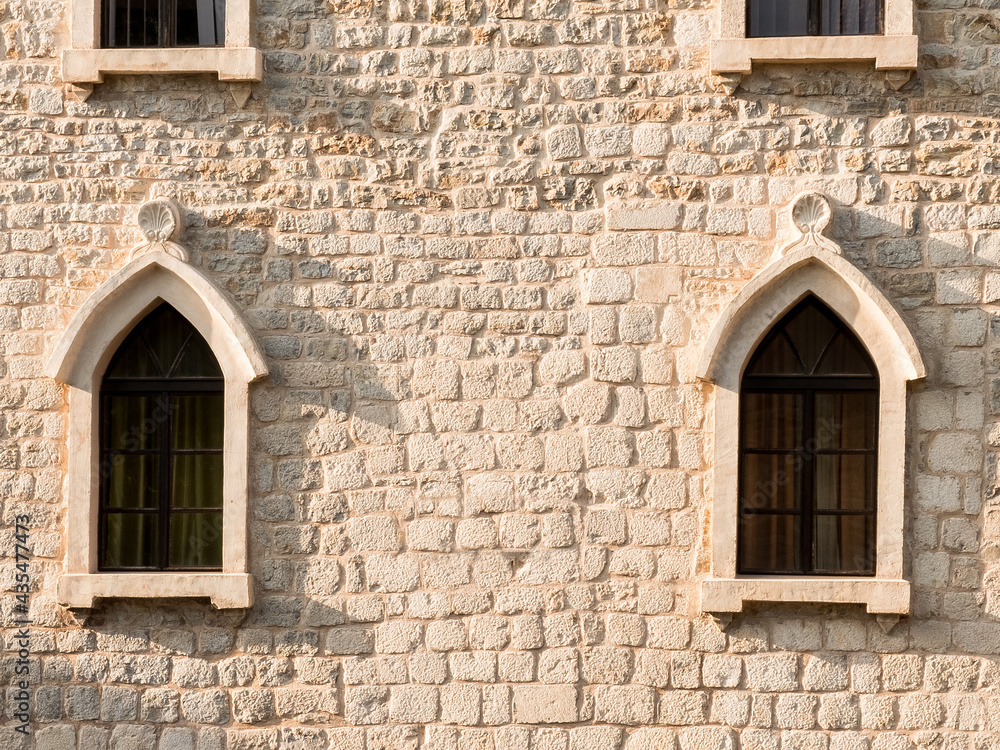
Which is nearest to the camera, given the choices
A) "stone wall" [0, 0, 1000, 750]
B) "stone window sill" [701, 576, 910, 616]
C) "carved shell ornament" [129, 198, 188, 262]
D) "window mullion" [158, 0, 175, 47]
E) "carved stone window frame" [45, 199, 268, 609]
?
"stone window sill" [701, 576, 910, 616]

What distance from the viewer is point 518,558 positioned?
21.3 feet

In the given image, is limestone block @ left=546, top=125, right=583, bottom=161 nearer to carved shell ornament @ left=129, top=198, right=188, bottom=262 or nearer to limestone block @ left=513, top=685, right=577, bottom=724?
carved shell ornament @ left=129, top=198, right=188, bottom=262

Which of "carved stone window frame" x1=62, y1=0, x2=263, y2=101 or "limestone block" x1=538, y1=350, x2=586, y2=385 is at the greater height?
"carved stone window frame" x1=62, y1=0, x2=263, y2=101

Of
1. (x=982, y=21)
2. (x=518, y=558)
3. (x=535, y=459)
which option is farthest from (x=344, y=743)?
(x=982, y=21)

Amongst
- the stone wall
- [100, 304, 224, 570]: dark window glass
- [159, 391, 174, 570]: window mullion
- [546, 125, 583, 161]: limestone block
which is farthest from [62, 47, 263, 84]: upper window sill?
[159, 391, 174, 570]: window mullion

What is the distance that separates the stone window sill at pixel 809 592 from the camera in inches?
244

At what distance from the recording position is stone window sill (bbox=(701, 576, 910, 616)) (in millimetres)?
6203

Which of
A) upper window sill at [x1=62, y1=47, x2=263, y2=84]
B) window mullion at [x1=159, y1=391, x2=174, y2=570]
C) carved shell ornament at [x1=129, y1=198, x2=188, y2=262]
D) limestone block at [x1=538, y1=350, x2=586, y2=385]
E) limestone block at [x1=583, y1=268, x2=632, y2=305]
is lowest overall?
window mullion at [x1=159, y1=391, x2=174, y2=570]

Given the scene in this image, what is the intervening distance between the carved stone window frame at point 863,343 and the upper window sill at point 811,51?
2.75ft

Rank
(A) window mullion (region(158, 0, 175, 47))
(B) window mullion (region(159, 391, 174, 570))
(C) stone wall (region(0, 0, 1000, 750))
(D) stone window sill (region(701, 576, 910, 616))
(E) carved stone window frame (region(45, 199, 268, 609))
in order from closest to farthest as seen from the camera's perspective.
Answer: (D) stone window sill (region(701, 576, 910, 616)), (C) stone wall (region(0, 0, 1000, 750)), (E) carved stone window frame (region(45, 199, 268, 609)), (B) window mullion (region(159, 391, 174, 570)), (A) window mullion (region(158, 0, 175, 47))

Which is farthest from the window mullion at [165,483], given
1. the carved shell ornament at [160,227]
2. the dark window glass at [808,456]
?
the dark window glass at [808,456]

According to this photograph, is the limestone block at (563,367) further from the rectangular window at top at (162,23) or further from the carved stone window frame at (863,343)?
the rectangular window at top at (162,23)

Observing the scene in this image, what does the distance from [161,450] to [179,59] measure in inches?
94.6

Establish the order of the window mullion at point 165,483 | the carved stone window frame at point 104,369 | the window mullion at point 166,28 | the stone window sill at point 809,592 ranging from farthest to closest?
1. the window mullion at point 166,28
2. the window mullion at point 165,483
3. the carved stone window frame at point 104,369
4. the stone window sill at point 809,592
